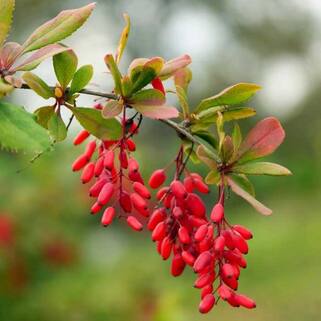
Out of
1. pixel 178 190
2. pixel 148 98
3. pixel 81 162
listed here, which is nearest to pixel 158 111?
pixel 148 98

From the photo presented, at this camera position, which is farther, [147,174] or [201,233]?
[147,174]

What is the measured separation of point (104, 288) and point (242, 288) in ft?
18.0

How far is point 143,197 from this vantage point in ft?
3.78

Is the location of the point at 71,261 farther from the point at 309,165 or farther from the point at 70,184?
the point at 309,165

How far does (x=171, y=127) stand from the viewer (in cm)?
109

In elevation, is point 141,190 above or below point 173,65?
below

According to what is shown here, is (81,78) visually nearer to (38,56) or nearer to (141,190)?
(38,56)

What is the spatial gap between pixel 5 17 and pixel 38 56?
0.21 ft

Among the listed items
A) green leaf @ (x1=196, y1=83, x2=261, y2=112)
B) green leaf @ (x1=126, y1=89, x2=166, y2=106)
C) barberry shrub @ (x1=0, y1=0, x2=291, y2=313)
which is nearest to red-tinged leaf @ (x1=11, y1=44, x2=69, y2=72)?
barberry shrub @ (x1=0, y1=0, x2=291, y2=313)

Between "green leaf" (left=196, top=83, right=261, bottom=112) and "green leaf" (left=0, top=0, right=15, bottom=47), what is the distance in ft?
0.94

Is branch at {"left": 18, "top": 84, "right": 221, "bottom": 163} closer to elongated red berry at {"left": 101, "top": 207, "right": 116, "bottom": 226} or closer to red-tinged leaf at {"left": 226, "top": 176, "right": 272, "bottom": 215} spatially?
red-tinged leaf at {"left": 226, "top": 176, "right": 272, "bottom": 215}

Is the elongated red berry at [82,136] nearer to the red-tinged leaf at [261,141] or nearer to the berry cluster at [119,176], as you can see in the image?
the berry cluster at [119,176]

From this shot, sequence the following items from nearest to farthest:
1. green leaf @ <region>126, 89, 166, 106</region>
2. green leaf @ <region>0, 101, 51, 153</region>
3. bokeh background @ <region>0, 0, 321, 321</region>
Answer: green leaf @ <region>0, 101, 51, 153</region> → green leaf @ <region>126, 89, 166, 106</region> → bokeh background @ <region>0, 0, 321, 321</region>

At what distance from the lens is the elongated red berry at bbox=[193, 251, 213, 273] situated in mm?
1087
